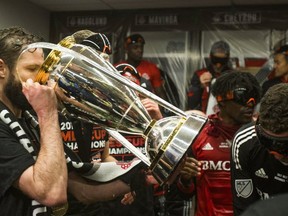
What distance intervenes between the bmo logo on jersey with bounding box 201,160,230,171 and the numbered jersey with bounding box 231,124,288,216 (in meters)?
0.48

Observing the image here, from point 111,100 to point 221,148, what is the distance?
1.16 meters

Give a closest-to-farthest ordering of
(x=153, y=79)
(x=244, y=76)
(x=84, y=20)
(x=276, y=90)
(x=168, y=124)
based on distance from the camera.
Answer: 1. (x=168, y=124)
2. (x=276, y=90)
3. (x=244, y=76)
4. (x=153, y=79)
5. (x=84, y=20)

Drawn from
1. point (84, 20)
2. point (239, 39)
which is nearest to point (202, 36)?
point (239, 39)

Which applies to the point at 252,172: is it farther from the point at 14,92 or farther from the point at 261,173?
the point at 14,92

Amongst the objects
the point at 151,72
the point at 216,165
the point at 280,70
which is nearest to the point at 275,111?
the point at 216,165

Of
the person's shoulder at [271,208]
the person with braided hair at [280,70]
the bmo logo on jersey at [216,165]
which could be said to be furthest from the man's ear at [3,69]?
the person with braided hair at [280,70]

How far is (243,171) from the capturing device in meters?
1.65

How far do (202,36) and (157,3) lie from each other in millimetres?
533

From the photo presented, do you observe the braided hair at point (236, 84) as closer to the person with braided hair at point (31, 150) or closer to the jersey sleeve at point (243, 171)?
the jersey sleeve at point (243, 171)

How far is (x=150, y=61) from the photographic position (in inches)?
190

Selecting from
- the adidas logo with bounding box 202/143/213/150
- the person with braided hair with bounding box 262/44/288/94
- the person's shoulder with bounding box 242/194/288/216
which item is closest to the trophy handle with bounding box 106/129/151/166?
the person's shoulder with bounding box 242/194/288/216

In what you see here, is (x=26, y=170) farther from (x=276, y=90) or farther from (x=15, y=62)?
(x=276, y=90)

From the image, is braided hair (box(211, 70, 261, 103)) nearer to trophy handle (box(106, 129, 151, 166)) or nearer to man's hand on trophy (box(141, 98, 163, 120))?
man's hand on trophy (box(141, 98, 163, 120))

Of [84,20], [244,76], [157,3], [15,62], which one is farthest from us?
[84,20]
